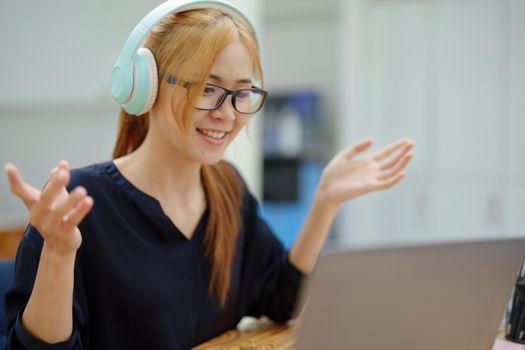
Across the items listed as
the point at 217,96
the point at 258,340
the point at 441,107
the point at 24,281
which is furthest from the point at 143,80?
the point at 441,107

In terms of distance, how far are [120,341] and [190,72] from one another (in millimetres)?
508

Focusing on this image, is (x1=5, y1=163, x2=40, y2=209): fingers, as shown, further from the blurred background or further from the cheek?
the blurred background

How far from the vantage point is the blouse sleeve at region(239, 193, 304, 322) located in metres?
1.35

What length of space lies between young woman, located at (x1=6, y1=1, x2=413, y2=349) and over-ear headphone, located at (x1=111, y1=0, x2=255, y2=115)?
0.03 metres

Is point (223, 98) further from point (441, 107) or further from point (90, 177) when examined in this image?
point (441, 107)

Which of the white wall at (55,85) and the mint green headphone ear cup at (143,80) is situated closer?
the mint green headphone ear cup at (143,80)

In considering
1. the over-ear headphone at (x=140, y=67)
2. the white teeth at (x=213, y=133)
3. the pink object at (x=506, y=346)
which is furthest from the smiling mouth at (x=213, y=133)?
the pink object at (x=506, y=346)

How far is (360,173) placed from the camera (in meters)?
1.35

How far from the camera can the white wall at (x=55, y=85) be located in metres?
2.50

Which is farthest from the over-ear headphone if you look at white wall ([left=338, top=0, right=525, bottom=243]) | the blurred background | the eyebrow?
white wall ([left=338, top=0, right=525, bottom=243])

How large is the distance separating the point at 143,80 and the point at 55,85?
184 centimetres

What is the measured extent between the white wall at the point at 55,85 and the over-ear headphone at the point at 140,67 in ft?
4.46

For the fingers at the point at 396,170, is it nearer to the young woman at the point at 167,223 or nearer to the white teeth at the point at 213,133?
the young woman at the point at 167,223

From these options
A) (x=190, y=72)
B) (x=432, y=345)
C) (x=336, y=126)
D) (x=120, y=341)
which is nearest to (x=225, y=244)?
(x=120, y=341)
